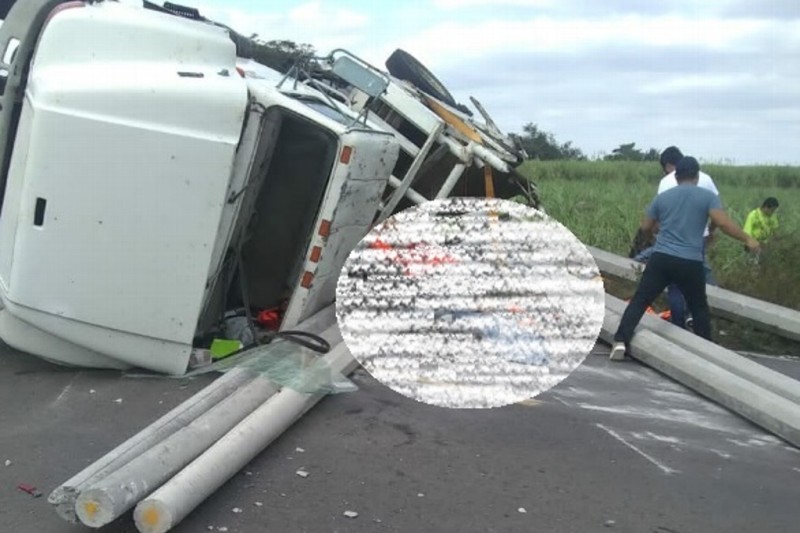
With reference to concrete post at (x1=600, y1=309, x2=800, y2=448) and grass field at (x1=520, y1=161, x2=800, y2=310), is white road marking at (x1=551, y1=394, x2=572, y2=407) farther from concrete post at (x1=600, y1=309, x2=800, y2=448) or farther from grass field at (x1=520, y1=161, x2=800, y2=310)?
grass field at (x1=520, y1=161, x2=800, y2=310)

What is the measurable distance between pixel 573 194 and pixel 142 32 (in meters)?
13.3

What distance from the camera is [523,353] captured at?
17.4 ft

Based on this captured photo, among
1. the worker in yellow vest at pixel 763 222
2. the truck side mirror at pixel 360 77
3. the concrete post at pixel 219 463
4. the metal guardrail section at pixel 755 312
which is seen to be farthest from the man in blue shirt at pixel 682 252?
the worker in yellow vest at pixel 763 222

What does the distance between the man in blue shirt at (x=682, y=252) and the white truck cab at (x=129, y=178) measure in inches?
88.7

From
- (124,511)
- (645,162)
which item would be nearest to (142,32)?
(124,511)

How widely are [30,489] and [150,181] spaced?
186cm

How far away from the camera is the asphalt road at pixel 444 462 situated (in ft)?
12.5

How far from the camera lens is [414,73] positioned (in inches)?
371

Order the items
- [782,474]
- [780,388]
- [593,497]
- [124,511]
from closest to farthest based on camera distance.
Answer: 1. [124,511]
2. [593,497]
3. [782,474]
4. [780,388]

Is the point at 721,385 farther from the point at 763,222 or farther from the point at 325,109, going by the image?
the point at 763,222

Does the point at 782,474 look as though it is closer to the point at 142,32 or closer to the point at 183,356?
the point at 183,356

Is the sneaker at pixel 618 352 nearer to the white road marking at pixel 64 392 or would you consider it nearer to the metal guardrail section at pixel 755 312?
the metal guardrail section at pixel 755 312
